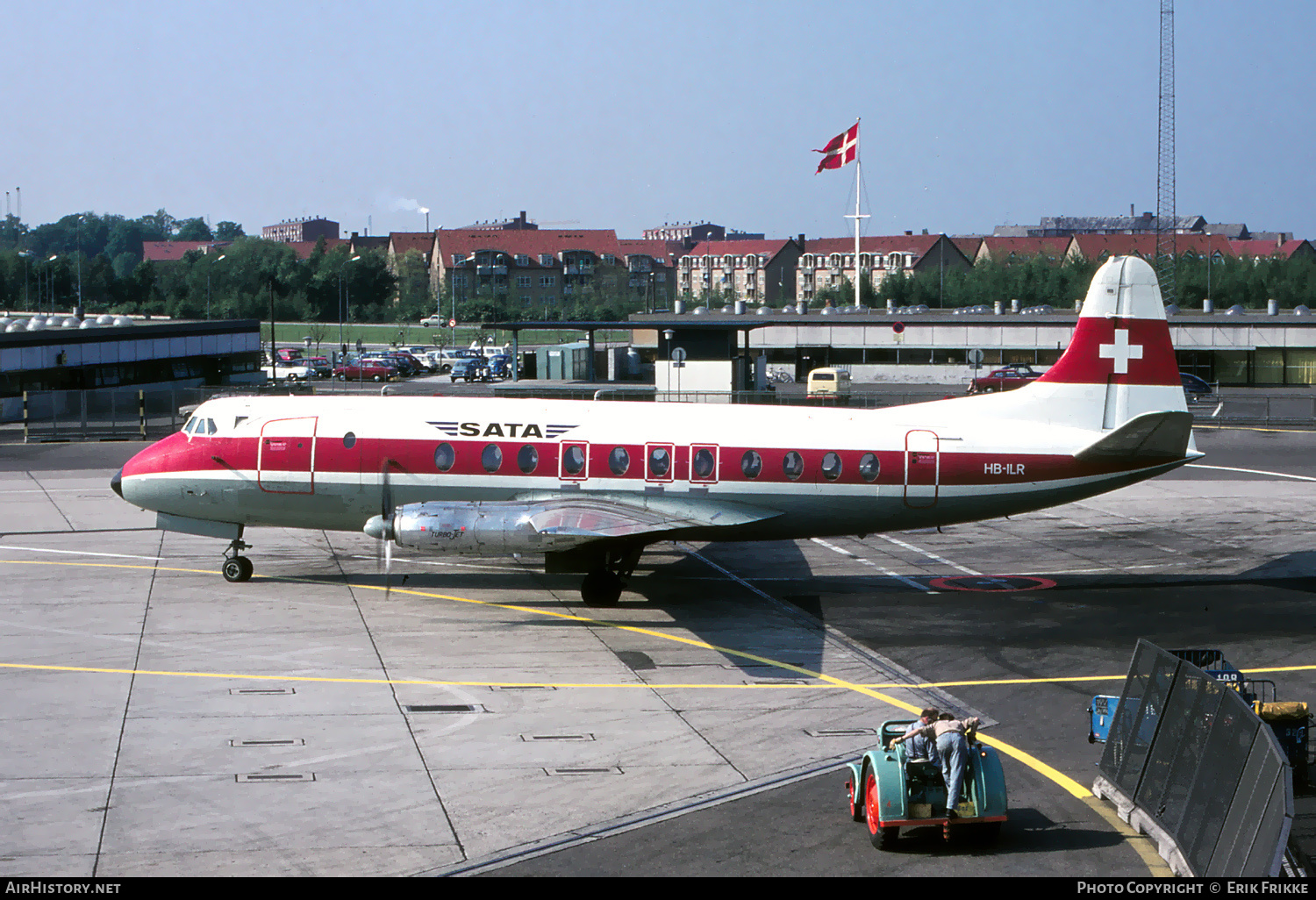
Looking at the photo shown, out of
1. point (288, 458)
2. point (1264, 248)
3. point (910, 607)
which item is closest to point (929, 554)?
point (910, 607)

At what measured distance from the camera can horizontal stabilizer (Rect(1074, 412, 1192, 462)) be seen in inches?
1074

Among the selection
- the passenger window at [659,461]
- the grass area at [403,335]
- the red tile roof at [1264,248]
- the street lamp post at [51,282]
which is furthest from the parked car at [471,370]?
the red tile roof at [1264,248]

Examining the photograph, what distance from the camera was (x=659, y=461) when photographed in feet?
93.5

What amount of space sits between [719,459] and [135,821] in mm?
15920

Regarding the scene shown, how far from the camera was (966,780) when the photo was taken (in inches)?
597

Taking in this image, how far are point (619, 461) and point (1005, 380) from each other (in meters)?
60.8

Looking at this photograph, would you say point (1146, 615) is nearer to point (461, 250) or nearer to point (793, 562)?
point (793, 562)

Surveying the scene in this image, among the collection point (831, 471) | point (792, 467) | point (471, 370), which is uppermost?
point (471, 370)

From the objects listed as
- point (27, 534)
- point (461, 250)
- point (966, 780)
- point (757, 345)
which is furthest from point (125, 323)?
point (461, 250)

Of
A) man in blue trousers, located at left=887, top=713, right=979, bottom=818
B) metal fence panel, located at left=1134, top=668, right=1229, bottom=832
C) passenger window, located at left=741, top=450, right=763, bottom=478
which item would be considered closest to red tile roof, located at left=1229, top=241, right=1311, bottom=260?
passenger window, located at left=741, top=450, right=763, bottom=478

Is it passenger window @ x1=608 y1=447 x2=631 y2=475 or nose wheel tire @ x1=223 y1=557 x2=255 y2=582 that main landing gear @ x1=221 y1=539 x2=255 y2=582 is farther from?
passenger window @ x1=608 y1=447 x2=631 y2=475

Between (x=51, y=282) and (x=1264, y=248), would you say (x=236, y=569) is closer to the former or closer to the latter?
(x=51, y=282)

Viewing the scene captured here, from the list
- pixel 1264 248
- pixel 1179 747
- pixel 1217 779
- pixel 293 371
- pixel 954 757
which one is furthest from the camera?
pixel 1264 248

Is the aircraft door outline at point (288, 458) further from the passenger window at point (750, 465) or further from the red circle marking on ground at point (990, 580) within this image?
the red circle marking on ground at point (990, 580)
